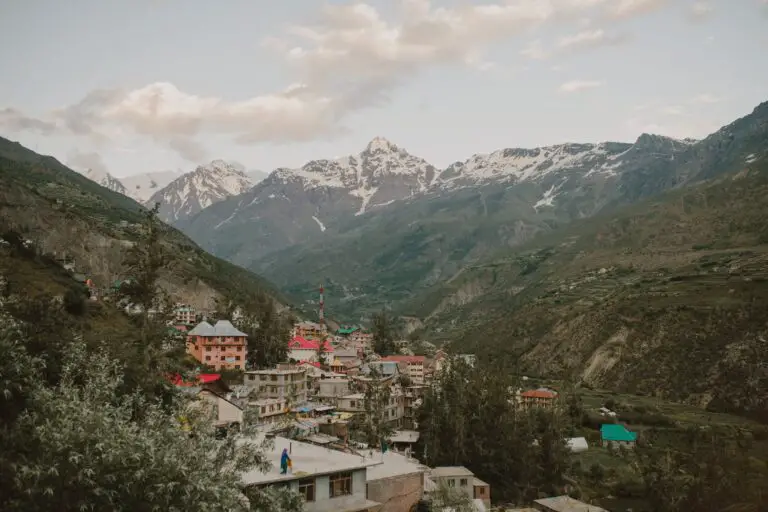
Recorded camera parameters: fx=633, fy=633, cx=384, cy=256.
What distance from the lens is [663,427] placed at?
8206 centimetres

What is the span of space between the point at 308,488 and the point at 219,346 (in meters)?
→ 66.3

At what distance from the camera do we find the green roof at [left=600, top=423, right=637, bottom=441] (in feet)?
256

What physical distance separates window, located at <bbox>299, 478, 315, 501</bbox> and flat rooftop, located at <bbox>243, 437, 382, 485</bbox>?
0.35m

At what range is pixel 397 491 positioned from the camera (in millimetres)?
34000

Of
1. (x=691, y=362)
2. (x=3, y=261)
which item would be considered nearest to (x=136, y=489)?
(x=3, y=261)

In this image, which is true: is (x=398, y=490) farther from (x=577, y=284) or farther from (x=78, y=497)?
(x=577, y=284)

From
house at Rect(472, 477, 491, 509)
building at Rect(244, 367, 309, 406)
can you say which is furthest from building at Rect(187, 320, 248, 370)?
house at Rect(472, 477, 491, 509)

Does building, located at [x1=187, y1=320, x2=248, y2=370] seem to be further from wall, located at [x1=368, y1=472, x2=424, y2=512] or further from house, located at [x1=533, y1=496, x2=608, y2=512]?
wall, located at [x1=368, y1=472, x2=424, y2=512]

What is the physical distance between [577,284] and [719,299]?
78543mm

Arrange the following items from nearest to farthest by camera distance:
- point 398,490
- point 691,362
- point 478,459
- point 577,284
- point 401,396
→ point 398,490 < point 478,459 < point 401,396 < point 691,362 < point 577,284

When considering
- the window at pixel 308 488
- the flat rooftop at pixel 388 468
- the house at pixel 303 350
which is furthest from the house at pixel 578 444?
the window at pixel 308 488

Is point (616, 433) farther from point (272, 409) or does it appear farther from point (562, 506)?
point (272, 409)

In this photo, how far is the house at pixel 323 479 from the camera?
25.3m

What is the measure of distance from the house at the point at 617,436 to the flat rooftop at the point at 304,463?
56579 mm
